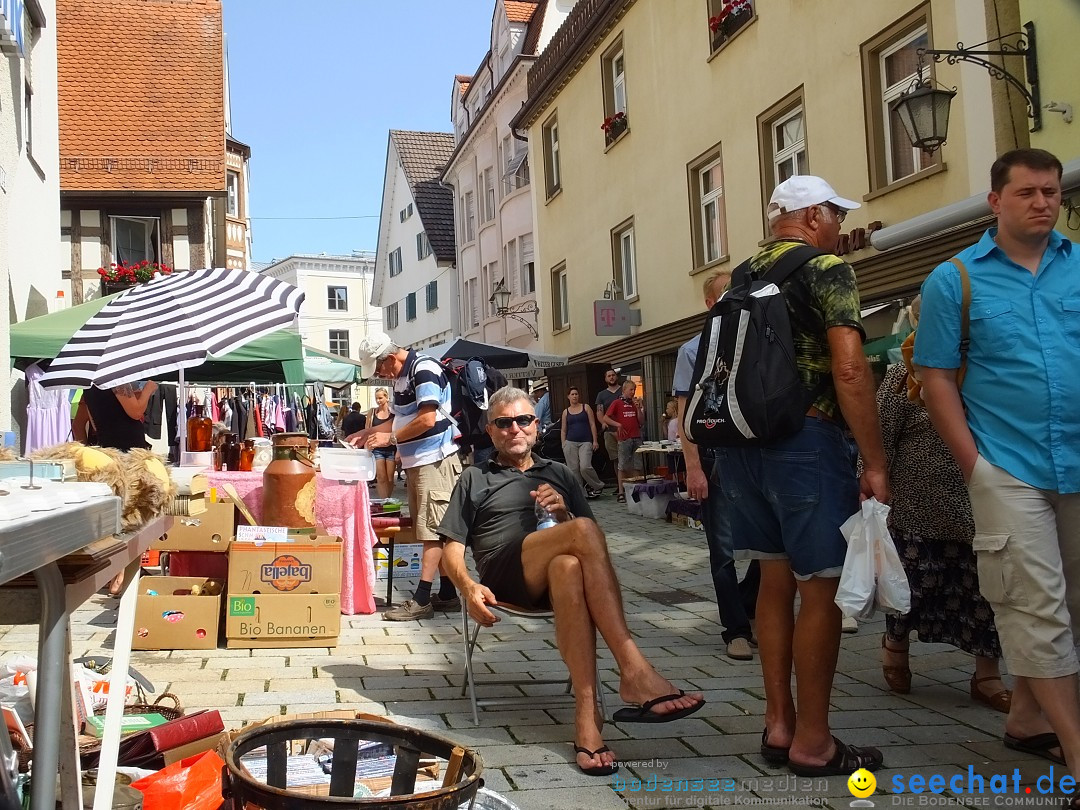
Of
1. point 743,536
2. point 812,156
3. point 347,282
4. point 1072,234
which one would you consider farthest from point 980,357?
point 347,282

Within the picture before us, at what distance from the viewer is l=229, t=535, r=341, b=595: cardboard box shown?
6.08 metres

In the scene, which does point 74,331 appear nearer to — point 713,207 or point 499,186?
point 713,207

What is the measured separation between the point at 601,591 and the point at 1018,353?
1641 mm

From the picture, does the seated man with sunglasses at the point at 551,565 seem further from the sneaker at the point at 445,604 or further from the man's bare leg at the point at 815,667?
the sneaker at the point at 445,604

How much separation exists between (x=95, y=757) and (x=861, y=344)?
2718 mm

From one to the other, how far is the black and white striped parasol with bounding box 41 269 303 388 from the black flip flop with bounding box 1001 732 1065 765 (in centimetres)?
519

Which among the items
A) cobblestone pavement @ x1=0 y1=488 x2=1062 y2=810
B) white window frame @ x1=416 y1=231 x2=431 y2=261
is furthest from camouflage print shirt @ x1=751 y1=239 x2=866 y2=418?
white window frame @ x1=416 y1=231 x2=431 y2=261

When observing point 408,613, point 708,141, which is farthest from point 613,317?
point 408,613

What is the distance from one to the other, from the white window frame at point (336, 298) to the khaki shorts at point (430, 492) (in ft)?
193

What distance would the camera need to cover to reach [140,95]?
72.4ft

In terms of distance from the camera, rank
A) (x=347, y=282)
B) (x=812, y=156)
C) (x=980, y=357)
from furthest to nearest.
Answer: (x=347, y=282), (x=812, y=156), (x=980, y=357)

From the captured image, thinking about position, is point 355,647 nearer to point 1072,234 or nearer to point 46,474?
point 46,474

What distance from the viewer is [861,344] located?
11.6ft

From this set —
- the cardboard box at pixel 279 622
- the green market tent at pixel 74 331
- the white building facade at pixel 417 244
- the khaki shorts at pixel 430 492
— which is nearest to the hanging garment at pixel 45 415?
the green market tent at pixel 74 331
